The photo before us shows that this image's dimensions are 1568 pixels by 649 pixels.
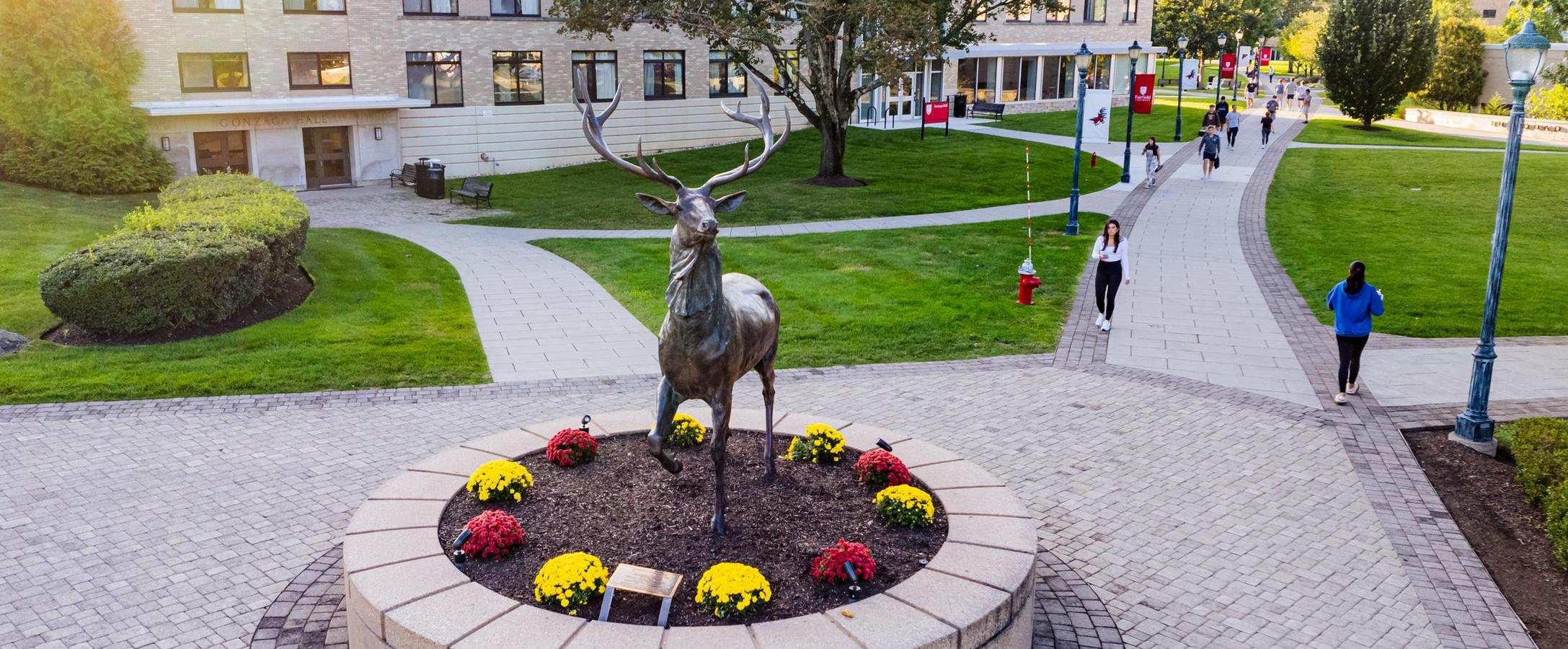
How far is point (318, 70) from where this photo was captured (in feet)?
118

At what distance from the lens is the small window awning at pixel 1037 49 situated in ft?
181

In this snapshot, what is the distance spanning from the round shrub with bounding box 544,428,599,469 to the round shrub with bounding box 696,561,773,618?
102 inches

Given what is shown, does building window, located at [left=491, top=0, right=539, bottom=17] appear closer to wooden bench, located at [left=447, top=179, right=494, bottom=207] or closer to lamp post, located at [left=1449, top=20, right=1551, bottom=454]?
wooden bench, located at [left=447, top=179, right=494, bottom=207]

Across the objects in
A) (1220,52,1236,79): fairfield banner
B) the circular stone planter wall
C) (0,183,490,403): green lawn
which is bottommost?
(0,183,490,403): green lawn

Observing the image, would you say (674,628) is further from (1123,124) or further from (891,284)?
(1123,124)

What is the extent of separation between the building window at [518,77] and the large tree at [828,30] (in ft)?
18.4

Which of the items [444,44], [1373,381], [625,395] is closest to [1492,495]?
[1373,381]

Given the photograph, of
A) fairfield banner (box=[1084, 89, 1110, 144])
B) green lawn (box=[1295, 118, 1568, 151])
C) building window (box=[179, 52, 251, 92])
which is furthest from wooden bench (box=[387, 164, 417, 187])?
green lawn (box=[1295, 118, 1568, 151])

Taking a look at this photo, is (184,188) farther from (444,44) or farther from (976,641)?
(976,641)

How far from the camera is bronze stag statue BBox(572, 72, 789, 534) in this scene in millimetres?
7281

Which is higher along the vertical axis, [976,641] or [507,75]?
[507,75]

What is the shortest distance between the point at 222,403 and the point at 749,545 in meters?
8.01

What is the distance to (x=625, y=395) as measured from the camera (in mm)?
13648

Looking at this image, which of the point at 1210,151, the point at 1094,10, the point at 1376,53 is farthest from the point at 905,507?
the point at 1094,10
